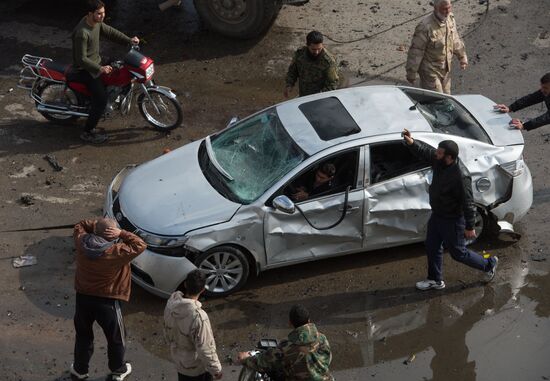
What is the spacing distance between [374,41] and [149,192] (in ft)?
18.0

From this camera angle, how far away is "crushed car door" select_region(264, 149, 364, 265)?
26.3ft

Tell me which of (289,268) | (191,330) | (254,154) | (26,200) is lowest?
(26,200)

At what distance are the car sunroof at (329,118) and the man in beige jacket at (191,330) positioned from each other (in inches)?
101

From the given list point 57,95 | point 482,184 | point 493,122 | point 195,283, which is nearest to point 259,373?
point 195,283

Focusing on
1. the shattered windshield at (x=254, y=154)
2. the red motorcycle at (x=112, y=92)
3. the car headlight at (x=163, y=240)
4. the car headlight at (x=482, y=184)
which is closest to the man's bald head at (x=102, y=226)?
the car headlight at (x=163, y=240)

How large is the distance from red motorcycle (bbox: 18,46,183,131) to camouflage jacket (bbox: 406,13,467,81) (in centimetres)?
297

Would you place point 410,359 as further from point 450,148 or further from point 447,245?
point 450,148

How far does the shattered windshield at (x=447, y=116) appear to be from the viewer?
8.62 m

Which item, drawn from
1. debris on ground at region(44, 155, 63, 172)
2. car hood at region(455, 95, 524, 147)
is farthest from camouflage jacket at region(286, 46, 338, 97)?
debris on ground at region(44, 155, 63, 172)

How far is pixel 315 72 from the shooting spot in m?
9.71

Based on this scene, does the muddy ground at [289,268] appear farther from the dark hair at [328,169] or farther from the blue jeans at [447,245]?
the dark hair at [328,169]

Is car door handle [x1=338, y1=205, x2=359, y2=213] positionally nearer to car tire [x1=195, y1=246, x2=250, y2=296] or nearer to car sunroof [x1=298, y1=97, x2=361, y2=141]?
car sunroof [x1=298, y1=97, x2=361, y2=141]

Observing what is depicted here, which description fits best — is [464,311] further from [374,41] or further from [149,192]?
[374,41]

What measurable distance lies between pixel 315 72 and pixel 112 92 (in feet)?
8.70
